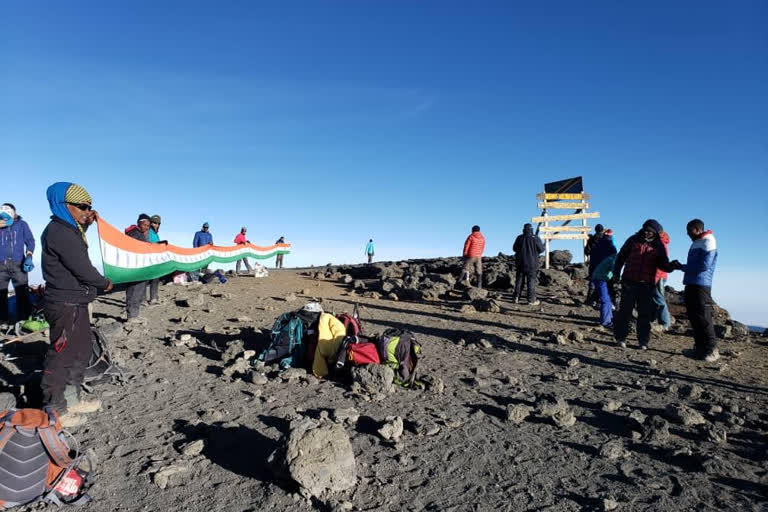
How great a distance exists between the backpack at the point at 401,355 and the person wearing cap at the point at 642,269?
13.8 ft

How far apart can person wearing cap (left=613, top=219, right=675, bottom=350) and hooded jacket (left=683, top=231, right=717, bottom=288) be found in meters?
0.30

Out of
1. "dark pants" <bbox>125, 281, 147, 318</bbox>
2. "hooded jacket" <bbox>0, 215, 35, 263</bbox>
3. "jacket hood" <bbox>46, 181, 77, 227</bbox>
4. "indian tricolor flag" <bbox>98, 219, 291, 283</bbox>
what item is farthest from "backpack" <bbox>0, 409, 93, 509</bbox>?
"hooded jacket" <bbox>0, 215, 35, 263</bbox>

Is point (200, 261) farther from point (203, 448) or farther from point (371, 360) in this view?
point (203, 448)

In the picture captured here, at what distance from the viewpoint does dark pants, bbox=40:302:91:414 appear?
429 cm

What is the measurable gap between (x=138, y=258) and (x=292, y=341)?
16.4 ft

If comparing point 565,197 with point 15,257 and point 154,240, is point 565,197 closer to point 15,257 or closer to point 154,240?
point 154,240

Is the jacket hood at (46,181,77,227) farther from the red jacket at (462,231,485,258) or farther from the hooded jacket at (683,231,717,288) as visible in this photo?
the red jacket at (462,231,485,258)

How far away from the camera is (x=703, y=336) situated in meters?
7.05

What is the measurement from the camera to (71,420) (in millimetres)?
4445

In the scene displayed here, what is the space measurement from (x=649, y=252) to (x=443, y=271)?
12.9 meters

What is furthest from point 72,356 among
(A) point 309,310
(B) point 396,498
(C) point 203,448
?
(B) point 396,498

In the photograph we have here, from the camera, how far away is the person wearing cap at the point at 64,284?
4.27 m

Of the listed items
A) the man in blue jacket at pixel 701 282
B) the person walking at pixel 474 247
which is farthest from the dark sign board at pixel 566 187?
the man in blue jacket at pixel 701 282

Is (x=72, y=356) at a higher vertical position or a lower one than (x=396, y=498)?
higher
